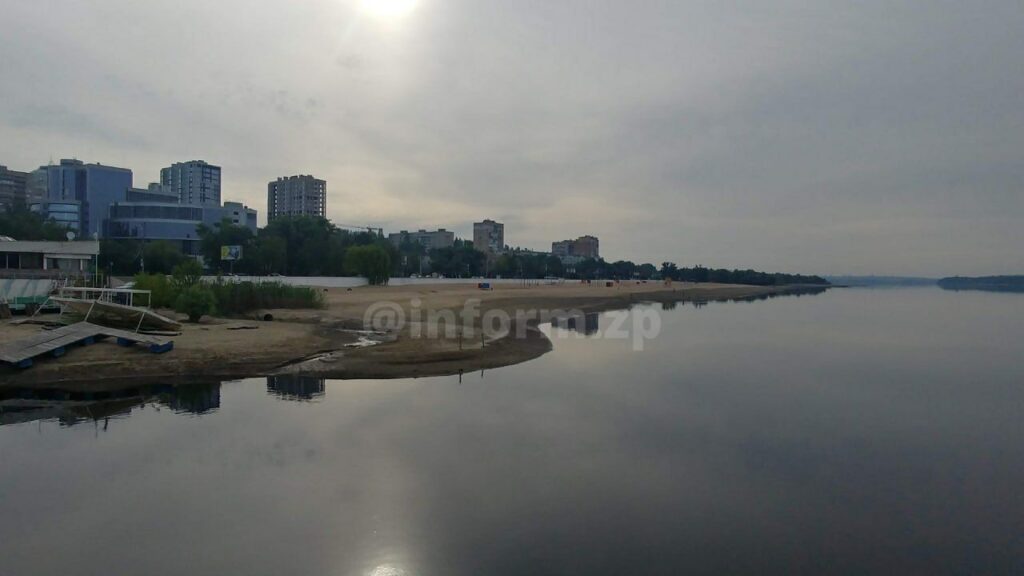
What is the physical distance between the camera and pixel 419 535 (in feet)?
32.3

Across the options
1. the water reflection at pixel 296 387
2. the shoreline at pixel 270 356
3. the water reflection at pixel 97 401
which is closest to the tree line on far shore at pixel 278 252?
the shoreline at pixel 270 356

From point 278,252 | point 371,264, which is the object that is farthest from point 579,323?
point 278,252

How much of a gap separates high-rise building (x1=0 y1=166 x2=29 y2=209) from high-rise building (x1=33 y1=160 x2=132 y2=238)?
656 inches

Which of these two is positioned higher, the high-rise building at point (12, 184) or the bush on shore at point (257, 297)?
the high-rise building at point (12, 184)

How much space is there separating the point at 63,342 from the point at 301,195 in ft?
518

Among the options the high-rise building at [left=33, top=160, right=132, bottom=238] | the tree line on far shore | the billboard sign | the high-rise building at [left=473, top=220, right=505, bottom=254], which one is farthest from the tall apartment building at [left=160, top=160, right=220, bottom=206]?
the billboard sign

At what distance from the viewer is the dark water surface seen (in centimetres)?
935

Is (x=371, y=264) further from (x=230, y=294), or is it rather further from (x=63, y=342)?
(x=63, y=342)

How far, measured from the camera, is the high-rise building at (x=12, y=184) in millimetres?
137200

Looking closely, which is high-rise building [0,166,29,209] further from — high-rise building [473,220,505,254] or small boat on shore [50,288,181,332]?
small boat on shore [50,288,181,332]

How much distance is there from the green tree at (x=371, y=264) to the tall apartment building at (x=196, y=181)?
395 feet

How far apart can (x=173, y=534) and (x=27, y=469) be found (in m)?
5.62

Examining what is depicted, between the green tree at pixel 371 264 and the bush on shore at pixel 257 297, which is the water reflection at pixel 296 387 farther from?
the green tree at pixel 371 264

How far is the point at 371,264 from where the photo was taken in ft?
237
